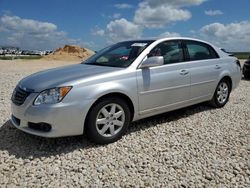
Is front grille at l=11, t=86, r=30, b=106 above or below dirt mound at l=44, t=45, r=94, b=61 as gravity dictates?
below

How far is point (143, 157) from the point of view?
12.7 ft

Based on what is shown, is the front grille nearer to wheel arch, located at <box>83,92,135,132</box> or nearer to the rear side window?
wheel arch, located at <box>83,92,135,132</box>

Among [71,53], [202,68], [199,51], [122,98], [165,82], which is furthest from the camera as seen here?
[71,53]

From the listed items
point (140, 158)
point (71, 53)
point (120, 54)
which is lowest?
point (140, 158)

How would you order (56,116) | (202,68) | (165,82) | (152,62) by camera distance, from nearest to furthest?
(56,116)
(152,62)
(165,82)
(202,68)

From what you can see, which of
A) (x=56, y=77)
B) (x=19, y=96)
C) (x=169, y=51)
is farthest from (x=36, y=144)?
(x=169, y=51)

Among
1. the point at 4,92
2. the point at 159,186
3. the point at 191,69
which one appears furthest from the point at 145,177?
the point at 4,92

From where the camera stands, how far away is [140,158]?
3.84 meters

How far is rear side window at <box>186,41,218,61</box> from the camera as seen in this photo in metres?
5.66

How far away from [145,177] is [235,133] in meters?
2.22

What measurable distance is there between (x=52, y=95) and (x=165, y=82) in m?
1.97

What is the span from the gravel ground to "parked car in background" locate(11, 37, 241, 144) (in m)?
0.31

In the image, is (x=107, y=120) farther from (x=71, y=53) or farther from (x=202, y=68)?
(x=71, y=53)

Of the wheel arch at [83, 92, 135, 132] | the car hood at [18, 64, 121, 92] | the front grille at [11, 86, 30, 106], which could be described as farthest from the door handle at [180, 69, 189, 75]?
the front grille at [11, 86, 30, 106]
